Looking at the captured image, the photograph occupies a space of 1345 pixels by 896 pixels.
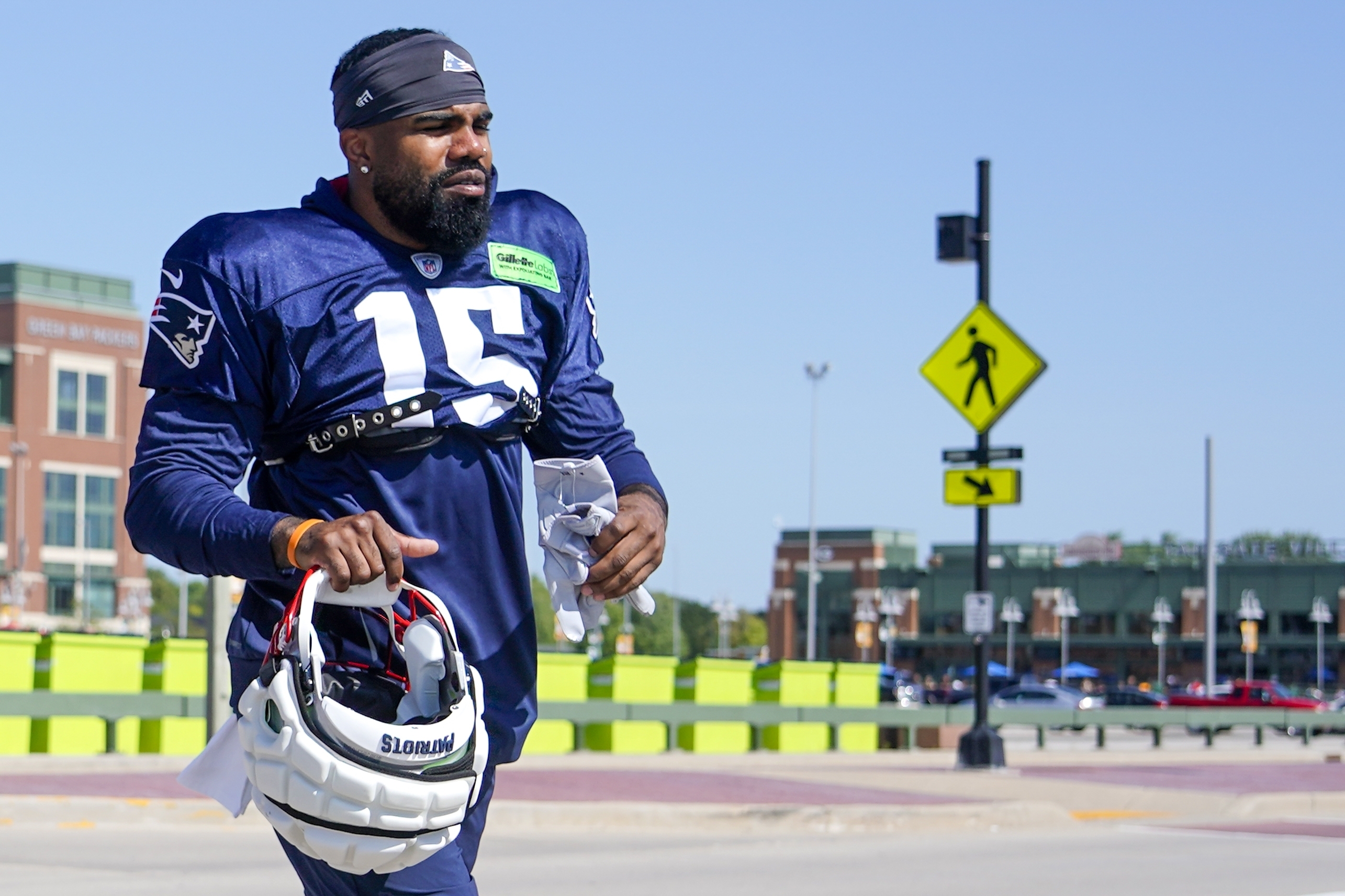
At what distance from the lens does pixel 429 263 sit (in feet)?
9.98

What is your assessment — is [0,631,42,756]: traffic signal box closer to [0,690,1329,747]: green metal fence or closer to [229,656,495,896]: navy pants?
[0,690,1329,747]: green metal fence

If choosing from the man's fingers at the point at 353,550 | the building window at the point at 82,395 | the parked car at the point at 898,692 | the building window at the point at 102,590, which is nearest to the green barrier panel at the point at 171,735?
the man's fingers at the point at 353,550

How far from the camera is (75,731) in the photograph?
1689 cm

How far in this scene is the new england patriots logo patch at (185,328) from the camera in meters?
2.84

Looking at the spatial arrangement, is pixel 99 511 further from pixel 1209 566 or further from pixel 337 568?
pixel 337 568

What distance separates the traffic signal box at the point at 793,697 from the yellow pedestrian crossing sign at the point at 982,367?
5705 millimetres

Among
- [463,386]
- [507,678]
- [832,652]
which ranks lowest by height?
[832,652]

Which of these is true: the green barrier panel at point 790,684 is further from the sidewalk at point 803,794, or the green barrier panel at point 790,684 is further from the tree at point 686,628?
the tree at point 686,628

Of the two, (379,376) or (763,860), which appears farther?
(763,860)

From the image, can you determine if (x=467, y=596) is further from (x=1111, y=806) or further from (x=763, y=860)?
(x=1111, y=806)

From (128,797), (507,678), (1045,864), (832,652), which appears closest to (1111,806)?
(1045,864)

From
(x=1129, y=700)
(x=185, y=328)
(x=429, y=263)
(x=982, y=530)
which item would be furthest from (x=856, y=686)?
(x=1129, y=700)

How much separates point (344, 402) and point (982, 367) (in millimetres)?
16109

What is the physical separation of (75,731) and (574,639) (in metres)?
15.1
